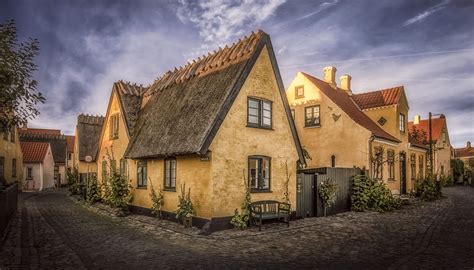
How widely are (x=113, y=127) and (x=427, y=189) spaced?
20013 millimetres

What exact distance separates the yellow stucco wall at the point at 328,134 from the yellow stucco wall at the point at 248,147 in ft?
22.8

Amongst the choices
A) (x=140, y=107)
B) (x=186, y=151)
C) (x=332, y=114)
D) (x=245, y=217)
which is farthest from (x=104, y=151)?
(x=332, y=114)

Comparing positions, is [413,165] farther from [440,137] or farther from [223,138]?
[223,138]

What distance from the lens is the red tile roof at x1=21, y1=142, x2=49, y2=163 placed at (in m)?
35.9

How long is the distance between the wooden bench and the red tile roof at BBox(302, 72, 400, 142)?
30.5 ft

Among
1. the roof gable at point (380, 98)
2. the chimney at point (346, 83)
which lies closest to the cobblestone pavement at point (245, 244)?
the roof gable at point (380, 98)

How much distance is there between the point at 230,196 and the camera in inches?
473

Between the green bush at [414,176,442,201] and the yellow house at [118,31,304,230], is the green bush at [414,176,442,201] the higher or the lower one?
the lower one

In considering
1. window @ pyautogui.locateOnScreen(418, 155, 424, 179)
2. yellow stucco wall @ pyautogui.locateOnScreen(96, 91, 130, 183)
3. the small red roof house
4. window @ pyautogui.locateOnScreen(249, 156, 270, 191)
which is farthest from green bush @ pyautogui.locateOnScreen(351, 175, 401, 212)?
the small red roof house

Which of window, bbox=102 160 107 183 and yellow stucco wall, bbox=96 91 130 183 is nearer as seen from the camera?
yellow stucco wall, bbox=96 91 130 183

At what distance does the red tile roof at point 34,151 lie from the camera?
35938 mm

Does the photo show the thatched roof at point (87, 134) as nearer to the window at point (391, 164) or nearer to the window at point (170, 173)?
the window at point (170, 173)

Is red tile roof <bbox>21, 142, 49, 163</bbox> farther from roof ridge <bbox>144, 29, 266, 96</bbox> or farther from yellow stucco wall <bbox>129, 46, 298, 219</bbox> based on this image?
yellow stucco wall <bbox>129, 46, 298, 219</bbox>

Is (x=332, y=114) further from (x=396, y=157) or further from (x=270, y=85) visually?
(x=270, y=85)
